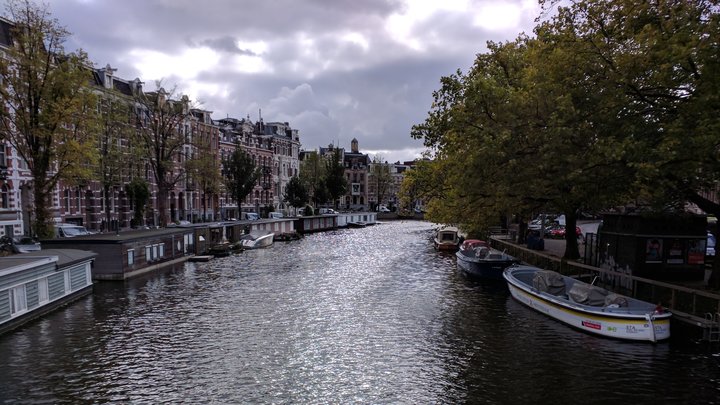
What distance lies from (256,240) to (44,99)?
2962cm

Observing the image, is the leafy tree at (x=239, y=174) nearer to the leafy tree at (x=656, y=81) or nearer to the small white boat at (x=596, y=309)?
the small white boat at (x=596, y=309)

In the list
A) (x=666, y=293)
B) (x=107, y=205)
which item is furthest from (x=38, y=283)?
(x=107, y=205)

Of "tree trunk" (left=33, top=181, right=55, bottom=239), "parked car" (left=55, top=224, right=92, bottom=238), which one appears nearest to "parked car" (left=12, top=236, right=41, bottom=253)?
"tree trunk" (left=33, top=181, right=55, bottom=239)

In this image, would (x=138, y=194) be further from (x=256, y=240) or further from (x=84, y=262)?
(x=84, y=262)

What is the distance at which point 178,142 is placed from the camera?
186ft

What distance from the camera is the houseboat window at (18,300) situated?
76.6ft

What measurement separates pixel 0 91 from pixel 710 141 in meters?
43.6

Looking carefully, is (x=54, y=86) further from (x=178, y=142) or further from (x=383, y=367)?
(x=383, y=367)

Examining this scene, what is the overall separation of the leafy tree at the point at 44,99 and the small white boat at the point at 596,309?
34611 millimetres

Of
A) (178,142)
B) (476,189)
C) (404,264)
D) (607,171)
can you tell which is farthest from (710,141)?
(178,142)

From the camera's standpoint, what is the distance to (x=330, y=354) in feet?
65.7

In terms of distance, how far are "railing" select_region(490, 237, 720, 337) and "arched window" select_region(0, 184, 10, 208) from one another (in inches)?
2031

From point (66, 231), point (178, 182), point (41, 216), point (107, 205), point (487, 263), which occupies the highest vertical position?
point (178, 182)

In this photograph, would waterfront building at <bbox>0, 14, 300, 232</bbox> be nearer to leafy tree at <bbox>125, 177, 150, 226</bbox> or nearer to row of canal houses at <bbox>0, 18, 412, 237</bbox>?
row of canal houses at <bbox>0, 18, 412, 237</bbox>
